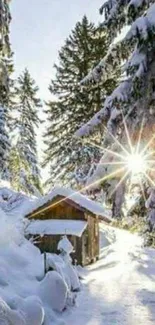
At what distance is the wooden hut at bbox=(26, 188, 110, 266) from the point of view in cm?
2306

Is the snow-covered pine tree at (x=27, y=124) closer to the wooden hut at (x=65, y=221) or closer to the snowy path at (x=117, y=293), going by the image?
the snowy path at (x=117, y=293)

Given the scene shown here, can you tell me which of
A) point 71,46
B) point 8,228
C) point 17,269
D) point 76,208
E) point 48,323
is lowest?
point 48,323

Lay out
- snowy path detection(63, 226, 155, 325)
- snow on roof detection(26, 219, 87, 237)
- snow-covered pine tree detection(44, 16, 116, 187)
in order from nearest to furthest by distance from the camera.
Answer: snowy path detection(63, 226, 155, 325) → snow on roof detection(26, 219, 87, 237) → snow-covered pine tree detection(44, 16, 116, 187)

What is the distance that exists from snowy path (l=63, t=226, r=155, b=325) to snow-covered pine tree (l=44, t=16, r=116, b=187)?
20.5 ft

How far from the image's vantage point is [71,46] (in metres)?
30.5

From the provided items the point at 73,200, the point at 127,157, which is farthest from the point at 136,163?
the point at 73,200

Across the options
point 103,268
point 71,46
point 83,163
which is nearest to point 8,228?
point 103,268

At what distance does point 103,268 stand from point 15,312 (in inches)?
575

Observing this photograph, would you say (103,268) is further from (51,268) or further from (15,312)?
(15,312)

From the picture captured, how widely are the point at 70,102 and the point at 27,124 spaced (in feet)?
31.5

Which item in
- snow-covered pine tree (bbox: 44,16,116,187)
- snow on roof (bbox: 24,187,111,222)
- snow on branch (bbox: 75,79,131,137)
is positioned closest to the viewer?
snow on branch (bbox: 75,79,131,137)

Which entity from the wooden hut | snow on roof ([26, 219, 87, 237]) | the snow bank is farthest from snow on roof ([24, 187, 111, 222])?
the snow bank

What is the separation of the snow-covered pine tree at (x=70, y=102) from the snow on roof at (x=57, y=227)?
13.3ft

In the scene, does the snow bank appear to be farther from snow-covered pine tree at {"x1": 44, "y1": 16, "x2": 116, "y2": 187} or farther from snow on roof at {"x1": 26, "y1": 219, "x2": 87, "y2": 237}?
snow-covered pine tree at {"x1": 44, "y1": 16, "x2": 116, "y2": 187}
